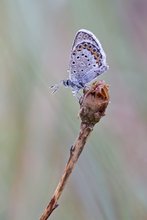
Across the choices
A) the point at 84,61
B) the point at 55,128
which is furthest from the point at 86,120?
the point at 55,128

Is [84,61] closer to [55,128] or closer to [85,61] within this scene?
[85,61]

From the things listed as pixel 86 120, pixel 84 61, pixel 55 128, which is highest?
pixel 55 128

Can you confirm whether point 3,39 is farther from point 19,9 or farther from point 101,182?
point 101,182

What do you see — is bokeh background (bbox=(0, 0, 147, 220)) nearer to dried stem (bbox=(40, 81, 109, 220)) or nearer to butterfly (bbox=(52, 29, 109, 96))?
butterfly (bbox=(52, 29, 109, 96))

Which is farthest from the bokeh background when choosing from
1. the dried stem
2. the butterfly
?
the dried stem

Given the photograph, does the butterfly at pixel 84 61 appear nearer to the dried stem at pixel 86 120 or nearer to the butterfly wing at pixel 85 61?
the butterfly wing at pixel 85 61
